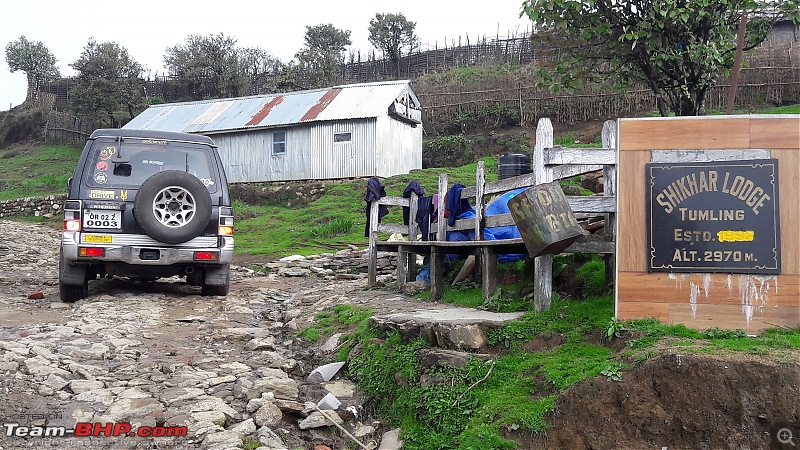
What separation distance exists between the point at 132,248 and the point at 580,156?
6043mm

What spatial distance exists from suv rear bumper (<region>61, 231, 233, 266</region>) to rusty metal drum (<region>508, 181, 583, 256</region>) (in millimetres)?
5226

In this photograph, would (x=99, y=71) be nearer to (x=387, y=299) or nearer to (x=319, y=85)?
(x=319, y=85)

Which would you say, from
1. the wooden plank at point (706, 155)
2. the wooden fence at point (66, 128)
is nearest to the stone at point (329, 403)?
the wooden plank at point (706, 155)

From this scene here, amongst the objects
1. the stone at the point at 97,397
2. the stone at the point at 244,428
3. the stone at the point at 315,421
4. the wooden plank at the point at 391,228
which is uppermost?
the wooden plank at the point at 391,228

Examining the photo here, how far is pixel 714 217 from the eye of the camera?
522cm

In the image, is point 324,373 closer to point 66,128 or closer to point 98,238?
point 98,238

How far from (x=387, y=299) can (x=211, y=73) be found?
3623 centimetres

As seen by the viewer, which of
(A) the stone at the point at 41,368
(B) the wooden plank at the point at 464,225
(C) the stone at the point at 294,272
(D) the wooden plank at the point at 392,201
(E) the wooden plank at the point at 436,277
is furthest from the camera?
(C) the stone at the point at 294,272

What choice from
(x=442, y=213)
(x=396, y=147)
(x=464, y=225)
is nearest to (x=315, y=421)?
(x=464, y=225)

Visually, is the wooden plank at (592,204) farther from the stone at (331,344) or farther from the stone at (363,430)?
the stone at (331,344)

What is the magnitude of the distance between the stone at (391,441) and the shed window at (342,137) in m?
20.6

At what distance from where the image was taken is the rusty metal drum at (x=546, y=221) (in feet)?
18.2

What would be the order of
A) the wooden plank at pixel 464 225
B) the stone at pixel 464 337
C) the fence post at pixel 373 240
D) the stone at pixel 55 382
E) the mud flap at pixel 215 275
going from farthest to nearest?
the fence post at pixel 373 240 → the mud flap at pixel 215 275 → the wooden plank at pixel 464 225 → the stone at pixel 55 382 → the stone at pixel 464 337

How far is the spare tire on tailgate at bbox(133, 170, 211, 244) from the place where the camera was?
8859 mm
